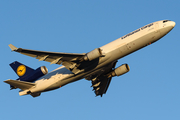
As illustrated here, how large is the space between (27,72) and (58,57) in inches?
372

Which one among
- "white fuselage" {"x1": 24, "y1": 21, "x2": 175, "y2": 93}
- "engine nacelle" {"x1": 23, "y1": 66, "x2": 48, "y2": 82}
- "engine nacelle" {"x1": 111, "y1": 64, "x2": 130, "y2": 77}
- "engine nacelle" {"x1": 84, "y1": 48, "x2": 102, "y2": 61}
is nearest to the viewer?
"engine nacelle" {"x1": 84, "y1": 48, "x2": 102, "y2": 61}

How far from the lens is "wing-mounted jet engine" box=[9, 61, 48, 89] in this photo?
137 feet

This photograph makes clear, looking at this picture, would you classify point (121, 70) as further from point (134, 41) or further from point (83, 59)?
point (83, 59)

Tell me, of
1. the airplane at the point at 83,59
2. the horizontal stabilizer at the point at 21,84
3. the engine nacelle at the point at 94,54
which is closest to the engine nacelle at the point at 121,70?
the airplane at the point at 83,59

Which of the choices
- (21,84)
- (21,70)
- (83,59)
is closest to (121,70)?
(83,59)

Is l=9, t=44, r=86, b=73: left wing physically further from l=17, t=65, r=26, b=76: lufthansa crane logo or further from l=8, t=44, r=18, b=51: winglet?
l=17, t=65, r=26, b=76: lufthansa crane logo

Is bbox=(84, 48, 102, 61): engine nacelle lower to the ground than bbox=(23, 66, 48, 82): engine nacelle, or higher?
lower

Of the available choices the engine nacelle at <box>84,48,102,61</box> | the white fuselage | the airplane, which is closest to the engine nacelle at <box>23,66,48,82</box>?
the airplane

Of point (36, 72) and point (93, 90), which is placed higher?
point (36, 72)

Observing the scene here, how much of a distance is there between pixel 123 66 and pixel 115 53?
655cm

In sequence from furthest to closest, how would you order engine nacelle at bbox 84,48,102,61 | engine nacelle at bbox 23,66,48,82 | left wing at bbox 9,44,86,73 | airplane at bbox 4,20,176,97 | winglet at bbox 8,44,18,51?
engine nacelle at bbox 23,66,48,82 < airplane at bbox 4,20,176,97 < engine nacelle at bbox 84,48,102,61 < left wing at bbox 9,44,86,73 < winglet at bbox 8,44,18,51

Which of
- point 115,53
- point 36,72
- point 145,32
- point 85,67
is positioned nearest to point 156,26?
point 145,32

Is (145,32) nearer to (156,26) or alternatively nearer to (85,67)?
A: (156,26)

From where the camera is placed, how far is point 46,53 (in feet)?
115
